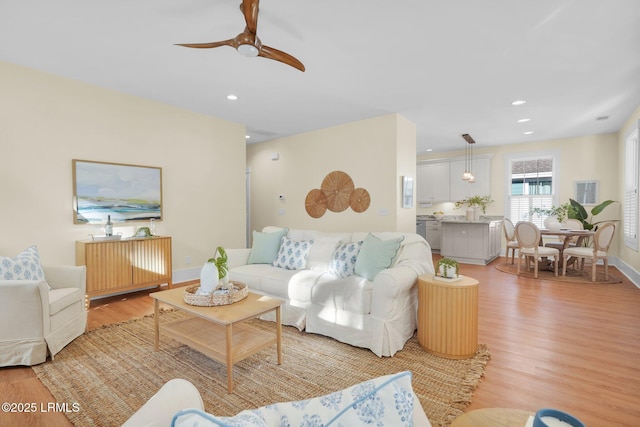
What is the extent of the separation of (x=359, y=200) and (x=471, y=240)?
3.03 m

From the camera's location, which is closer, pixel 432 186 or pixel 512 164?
pixel 512 164

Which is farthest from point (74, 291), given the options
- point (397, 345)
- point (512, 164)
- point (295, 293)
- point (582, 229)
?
point (512, 164)

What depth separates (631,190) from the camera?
5.22 meters

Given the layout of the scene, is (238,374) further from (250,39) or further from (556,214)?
(556,214)

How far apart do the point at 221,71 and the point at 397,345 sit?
10.8 ft

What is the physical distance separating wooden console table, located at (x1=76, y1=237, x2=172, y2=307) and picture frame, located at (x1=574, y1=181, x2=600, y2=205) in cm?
A: 800

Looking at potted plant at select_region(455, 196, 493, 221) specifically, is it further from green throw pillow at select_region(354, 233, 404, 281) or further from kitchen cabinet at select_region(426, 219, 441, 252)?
green throw pillow at select_region(354, 233, 404, 281)

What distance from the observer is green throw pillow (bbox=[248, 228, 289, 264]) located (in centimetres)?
390

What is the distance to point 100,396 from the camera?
207 cm

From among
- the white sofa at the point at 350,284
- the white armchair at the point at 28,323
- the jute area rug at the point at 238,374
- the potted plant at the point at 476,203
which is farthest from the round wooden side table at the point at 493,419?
the potted plant at the point at 476,203

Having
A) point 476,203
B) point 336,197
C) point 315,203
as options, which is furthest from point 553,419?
point 476,203

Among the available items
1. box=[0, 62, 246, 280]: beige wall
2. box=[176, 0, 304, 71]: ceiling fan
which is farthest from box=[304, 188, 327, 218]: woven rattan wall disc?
box=[176, 0, 304, 71]: ceiling fan

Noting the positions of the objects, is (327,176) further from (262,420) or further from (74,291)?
(262,420)

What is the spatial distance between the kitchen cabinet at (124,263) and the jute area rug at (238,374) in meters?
1.02
